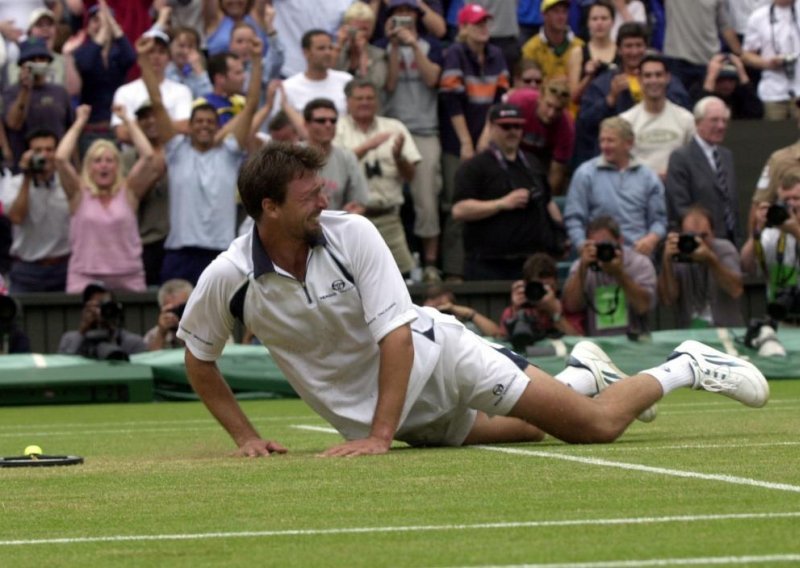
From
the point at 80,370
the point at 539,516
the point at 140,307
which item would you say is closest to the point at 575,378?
the point at 539,516

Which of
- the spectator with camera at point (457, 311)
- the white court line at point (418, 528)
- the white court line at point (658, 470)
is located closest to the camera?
the white court line at point (418, 528)

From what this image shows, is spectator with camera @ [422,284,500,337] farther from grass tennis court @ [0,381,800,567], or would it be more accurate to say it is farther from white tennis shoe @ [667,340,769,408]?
white tennis shoe @ [667,340,769,408]

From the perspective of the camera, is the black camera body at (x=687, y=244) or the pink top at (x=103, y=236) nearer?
the black camera body at (x=687, y=244)

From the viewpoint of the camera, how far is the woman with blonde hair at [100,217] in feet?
56.9

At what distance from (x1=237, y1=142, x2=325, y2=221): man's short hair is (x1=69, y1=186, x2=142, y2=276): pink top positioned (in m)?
9.61

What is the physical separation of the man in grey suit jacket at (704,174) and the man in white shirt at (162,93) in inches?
191

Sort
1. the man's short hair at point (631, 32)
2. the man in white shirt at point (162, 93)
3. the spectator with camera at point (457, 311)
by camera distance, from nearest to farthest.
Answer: the spectator with camera at point (457, 311)
the man in white shirt at point (162, 93)
the man's short hair at point (631, 32)

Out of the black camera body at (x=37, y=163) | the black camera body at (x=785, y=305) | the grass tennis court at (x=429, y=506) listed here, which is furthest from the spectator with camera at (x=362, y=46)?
the grass tennis court at (x=429, y=506)

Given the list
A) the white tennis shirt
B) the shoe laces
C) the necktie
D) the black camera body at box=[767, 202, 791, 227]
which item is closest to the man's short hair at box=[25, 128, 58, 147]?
the necktie

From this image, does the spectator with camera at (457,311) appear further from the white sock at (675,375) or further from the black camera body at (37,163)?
the white sock at (675,375)

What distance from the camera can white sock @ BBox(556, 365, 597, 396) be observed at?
9164 mm

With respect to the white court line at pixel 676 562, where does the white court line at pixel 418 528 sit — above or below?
below

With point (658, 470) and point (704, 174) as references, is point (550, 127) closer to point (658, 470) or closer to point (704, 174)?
point (704, 174)

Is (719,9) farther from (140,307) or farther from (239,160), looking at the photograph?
(140,307)
